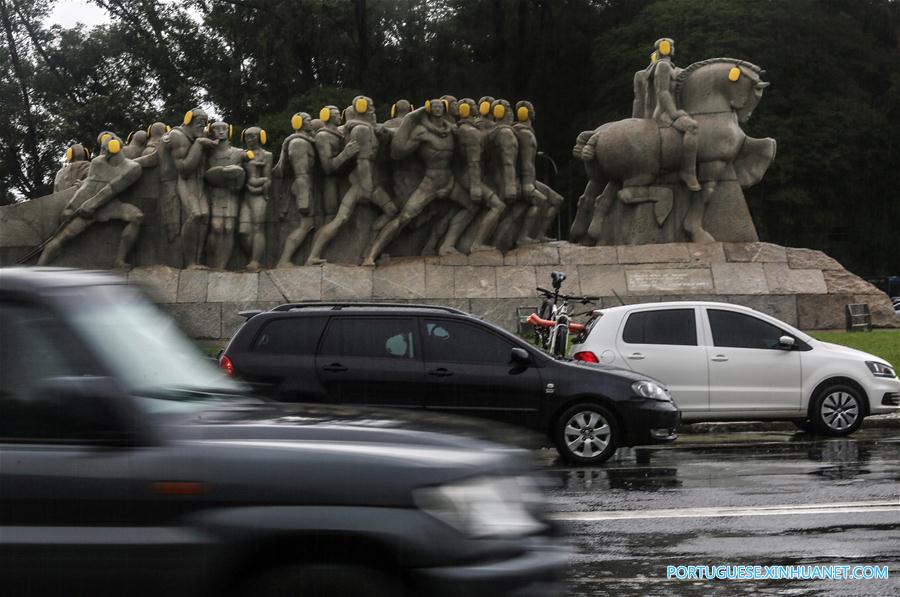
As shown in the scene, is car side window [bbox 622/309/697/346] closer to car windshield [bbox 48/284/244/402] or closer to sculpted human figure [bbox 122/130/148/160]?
car windshield [bbox 48/284/244/402]

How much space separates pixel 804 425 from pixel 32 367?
11809 mm

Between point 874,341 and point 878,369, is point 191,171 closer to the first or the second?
point 874,341

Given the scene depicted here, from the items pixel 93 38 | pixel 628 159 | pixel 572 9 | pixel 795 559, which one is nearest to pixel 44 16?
pixel 93 38

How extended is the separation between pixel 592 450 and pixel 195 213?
16.4 m

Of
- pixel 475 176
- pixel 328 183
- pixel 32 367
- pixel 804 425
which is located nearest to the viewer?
pixel 32 367

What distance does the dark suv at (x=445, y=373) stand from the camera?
11.7m

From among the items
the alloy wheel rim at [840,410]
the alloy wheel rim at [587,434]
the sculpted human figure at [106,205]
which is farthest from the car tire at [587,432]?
the sculpted human figure at [106,205]

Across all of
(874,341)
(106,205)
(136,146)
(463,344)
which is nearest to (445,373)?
(463,344)

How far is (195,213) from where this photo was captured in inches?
1054

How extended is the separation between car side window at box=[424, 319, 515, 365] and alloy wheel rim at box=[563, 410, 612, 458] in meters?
0.86

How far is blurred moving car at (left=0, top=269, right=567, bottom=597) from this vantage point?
402cm

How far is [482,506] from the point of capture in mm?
4277

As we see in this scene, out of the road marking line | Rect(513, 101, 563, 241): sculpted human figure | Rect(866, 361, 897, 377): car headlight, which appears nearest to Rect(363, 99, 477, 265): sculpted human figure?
Rect(513, 101, 563, 241): sculpted human figure

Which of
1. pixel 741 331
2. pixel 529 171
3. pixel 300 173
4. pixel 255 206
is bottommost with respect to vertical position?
pixel 741 331
